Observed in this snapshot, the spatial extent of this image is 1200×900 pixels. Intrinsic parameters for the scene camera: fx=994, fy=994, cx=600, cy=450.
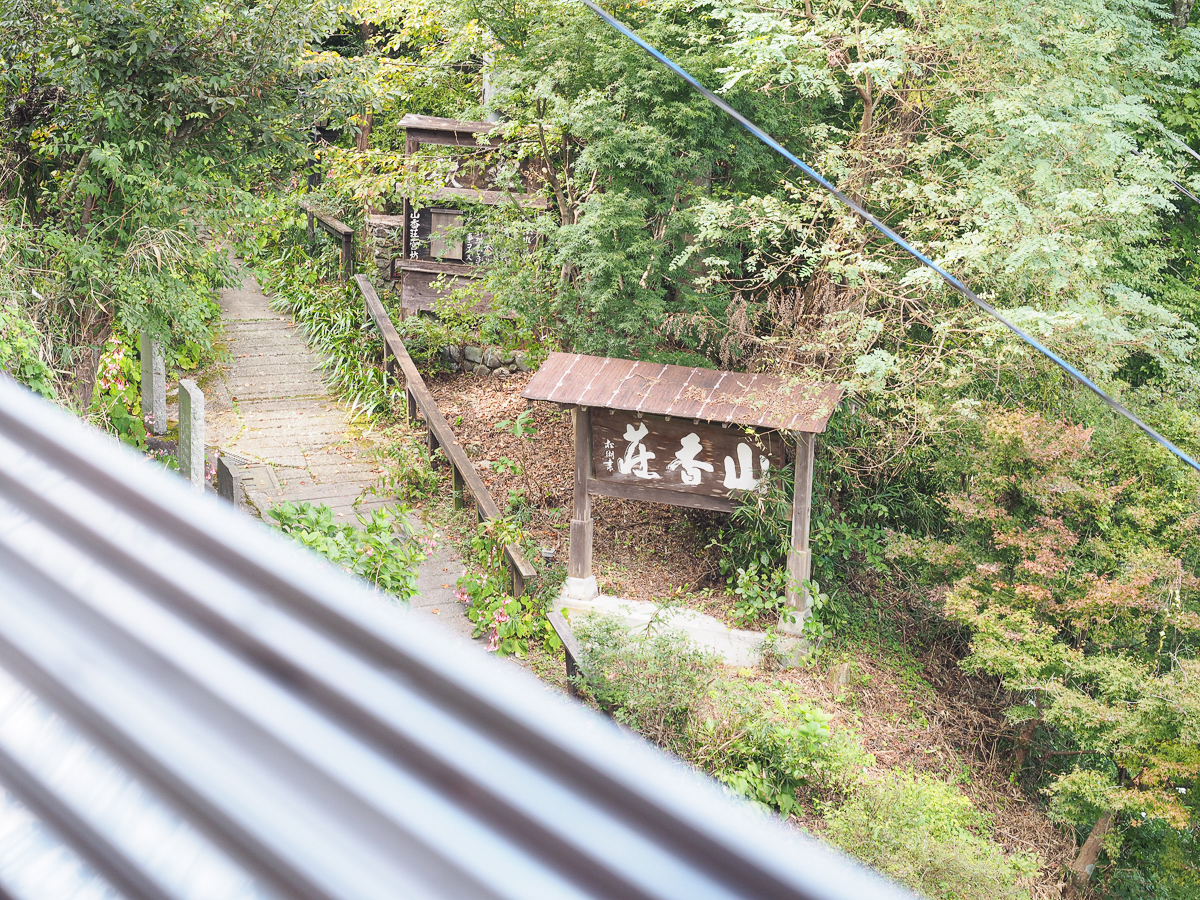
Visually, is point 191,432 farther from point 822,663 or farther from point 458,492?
point 822,663

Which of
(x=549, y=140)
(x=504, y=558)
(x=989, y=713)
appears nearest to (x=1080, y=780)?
(x=989, y=713)

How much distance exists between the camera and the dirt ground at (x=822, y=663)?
7012mm

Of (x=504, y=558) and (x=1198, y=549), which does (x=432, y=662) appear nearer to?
(x=504, y=558)

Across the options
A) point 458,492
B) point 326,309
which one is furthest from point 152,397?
point 326,309

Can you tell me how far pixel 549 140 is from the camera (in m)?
8.80

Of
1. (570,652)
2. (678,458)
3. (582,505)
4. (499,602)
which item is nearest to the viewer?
(570,652)

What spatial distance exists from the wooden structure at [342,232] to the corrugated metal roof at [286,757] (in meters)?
11.9

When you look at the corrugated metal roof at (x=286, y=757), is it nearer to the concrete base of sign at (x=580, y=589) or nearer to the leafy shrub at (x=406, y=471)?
the concrete base of sign at (x=580, y=589)

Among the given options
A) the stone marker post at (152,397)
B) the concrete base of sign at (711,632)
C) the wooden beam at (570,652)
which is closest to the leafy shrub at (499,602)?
the concrete base of sign at (711,632)

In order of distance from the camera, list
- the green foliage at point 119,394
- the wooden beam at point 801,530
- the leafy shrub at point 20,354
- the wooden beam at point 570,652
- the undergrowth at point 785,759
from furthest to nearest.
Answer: the wooden beam at point 801,530 < the wooden beam at point 570,652 < the green foliage at point 119,394 < the undergrowth at point 785,759 < the leafy shrub at point 20,354

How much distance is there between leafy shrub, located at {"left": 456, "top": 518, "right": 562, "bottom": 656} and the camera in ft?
23.1

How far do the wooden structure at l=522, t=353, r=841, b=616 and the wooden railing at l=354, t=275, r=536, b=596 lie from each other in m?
0.48

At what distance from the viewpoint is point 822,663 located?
7570 millimetres

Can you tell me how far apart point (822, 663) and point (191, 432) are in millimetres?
4817
